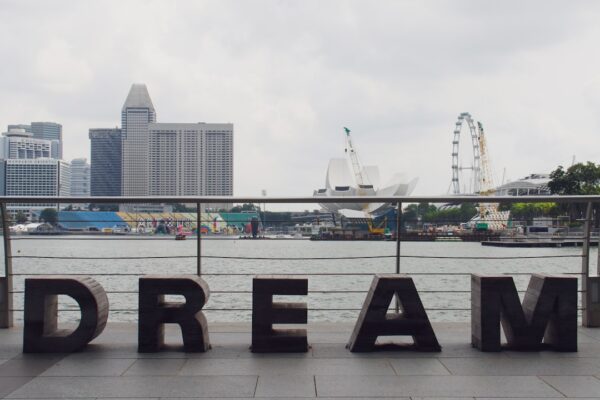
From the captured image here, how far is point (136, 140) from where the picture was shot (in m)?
156

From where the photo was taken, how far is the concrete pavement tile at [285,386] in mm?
4137

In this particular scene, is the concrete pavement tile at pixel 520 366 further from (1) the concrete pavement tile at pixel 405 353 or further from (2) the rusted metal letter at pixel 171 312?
(2) the rusted metal letter at pixel 171 312

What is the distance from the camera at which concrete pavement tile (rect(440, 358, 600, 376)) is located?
4711 millimetres

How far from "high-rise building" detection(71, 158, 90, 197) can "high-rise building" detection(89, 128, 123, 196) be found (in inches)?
87.0

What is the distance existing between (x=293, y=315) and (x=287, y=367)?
25.7 inches

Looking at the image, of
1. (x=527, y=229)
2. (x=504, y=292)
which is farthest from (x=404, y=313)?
(x=527, y=229)

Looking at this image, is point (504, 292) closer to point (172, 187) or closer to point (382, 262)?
point (382, 262)

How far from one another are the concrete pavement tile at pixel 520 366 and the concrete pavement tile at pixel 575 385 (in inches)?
5.8

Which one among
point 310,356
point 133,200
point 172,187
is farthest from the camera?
point 172,187

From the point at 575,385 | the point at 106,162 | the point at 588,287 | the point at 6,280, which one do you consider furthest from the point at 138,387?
the point at 106,162

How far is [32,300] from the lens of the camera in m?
5.44

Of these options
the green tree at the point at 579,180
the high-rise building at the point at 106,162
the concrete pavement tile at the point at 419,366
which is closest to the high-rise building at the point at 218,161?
the high-rise building at the point at 106,162

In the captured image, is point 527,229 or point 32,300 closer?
point 32,300

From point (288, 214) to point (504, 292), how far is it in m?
2.45
